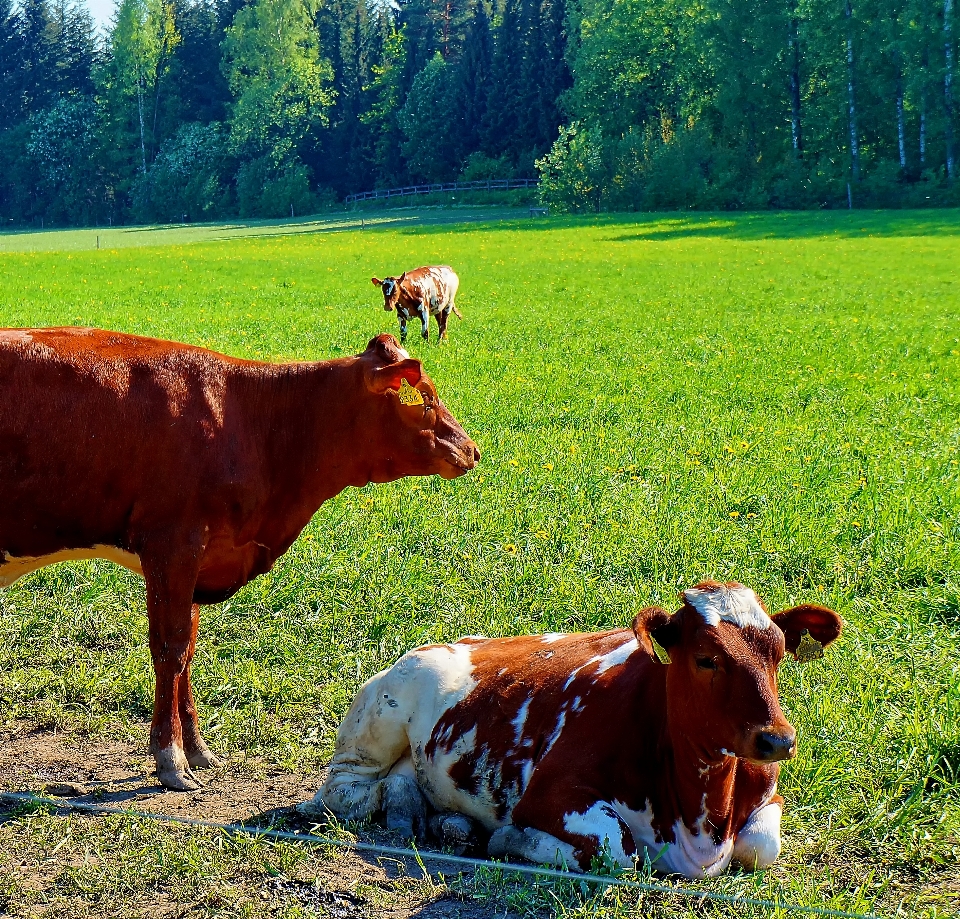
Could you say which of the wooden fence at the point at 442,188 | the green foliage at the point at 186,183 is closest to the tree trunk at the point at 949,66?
the wooden fence at the point at 442,188

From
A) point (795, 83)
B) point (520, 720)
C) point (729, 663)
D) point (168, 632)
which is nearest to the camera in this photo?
point (729, 663)

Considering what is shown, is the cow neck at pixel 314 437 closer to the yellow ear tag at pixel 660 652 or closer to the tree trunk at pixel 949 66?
the yellow ear tag at pixel 660 652

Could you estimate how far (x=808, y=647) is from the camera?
14.1 ft

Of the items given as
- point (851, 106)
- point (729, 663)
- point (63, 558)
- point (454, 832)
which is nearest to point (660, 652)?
point (729, 663)

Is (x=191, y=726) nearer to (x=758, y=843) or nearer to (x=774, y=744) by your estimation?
(x=758, y=843)

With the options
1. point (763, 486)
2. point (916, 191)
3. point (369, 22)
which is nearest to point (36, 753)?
point (763, 486)

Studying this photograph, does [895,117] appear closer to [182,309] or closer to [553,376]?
[182,309]

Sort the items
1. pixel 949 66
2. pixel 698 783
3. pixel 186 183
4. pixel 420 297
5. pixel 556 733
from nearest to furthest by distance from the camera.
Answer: pixel 698 783 < pixel 556 733 < pixel 420 297 < pixel 949 66 < pixel 186 183

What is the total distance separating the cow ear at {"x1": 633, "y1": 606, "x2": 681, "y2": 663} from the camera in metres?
4.19

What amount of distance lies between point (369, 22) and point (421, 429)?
12406 cm

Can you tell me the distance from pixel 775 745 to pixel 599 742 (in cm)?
82

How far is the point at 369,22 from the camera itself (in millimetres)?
121188

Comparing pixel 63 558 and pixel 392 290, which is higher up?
pixel 392 290

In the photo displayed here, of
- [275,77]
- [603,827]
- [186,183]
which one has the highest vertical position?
[275,77]
